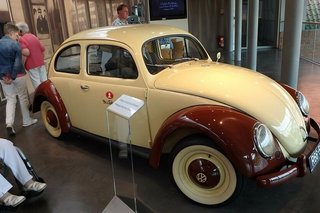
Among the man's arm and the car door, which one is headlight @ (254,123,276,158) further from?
the man's arm

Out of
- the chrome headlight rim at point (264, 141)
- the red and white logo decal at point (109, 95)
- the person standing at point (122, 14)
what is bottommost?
the chrome headlight rim at point (264, 141)

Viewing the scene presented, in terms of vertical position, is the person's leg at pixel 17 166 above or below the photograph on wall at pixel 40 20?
below

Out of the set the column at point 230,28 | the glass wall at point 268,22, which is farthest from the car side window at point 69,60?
the glass wall at point 268,22

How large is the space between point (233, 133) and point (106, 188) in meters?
1.39

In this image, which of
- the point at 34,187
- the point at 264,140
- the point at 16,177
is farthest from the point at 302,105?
the point at 16,177

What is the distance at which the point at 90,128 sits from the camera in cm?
341

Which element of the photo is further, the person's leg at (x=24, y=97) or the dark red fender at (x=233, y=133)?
the person's leg at (x=24, y=97)

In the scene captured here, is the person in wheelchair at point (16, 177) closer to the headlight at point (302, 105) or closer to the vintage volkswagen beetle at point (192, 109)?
the vintage volkswagen beetle at point (192, 109)

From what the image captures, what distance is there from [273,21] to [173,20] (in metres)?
3.87

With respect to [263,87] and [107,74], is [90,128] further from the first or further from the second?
[263,87]

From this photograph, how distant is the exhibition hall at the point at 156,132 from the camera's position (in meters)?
2.29

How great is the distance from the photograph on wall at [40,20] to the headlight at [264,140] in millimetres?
5817

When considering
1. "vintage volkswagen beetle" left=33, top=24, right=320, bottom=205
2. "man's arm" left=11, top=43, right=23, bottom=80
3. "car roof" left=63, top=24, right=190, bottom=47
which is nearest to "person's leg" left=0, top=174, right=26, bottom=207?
"vintage volkswagen beetle" left=33, top=24, right=320, bottom=205

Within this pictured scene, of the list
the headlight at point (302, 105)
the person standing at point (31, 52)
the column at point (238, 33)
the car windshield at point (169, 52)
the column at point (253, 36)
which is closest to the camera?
the headlight at point (302, 105)
